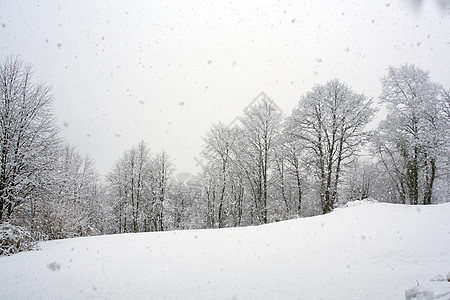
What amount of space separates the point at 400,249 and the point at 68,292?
609 cm

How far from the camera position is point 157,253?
5.07 metres

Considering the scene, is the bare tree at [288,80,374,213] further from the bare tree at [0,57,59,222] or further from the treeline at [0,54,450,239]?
the bare tree at [0,57,59,222]

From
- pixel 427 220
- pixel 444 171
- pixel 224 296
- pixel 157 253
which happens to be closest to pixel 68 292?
pixel 157 253

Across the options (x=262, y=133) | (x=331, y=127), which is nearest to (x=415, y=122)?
(x=331, y=127)

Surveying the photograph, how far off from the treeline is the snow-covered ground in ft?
20.8

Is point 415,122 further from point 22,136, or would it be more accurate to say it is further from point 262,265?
point 22,136

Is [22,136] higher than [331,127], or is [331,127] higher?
[331,127]

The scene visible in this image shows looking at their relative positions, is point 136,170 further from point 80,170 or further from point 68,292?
point 68,292

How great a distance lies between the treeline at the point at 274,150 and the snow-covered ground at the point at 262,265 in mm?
6350

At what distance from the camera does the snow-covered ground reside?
3236 millimetres

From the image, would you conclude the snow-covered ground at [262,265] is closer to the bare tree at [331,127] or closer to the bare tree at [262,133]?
the bare tree at [331,127]

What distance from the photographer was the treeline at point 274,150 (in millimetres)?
11016

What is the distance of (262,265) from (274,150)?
53.1ft

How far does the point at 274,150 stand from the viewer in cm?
1961
